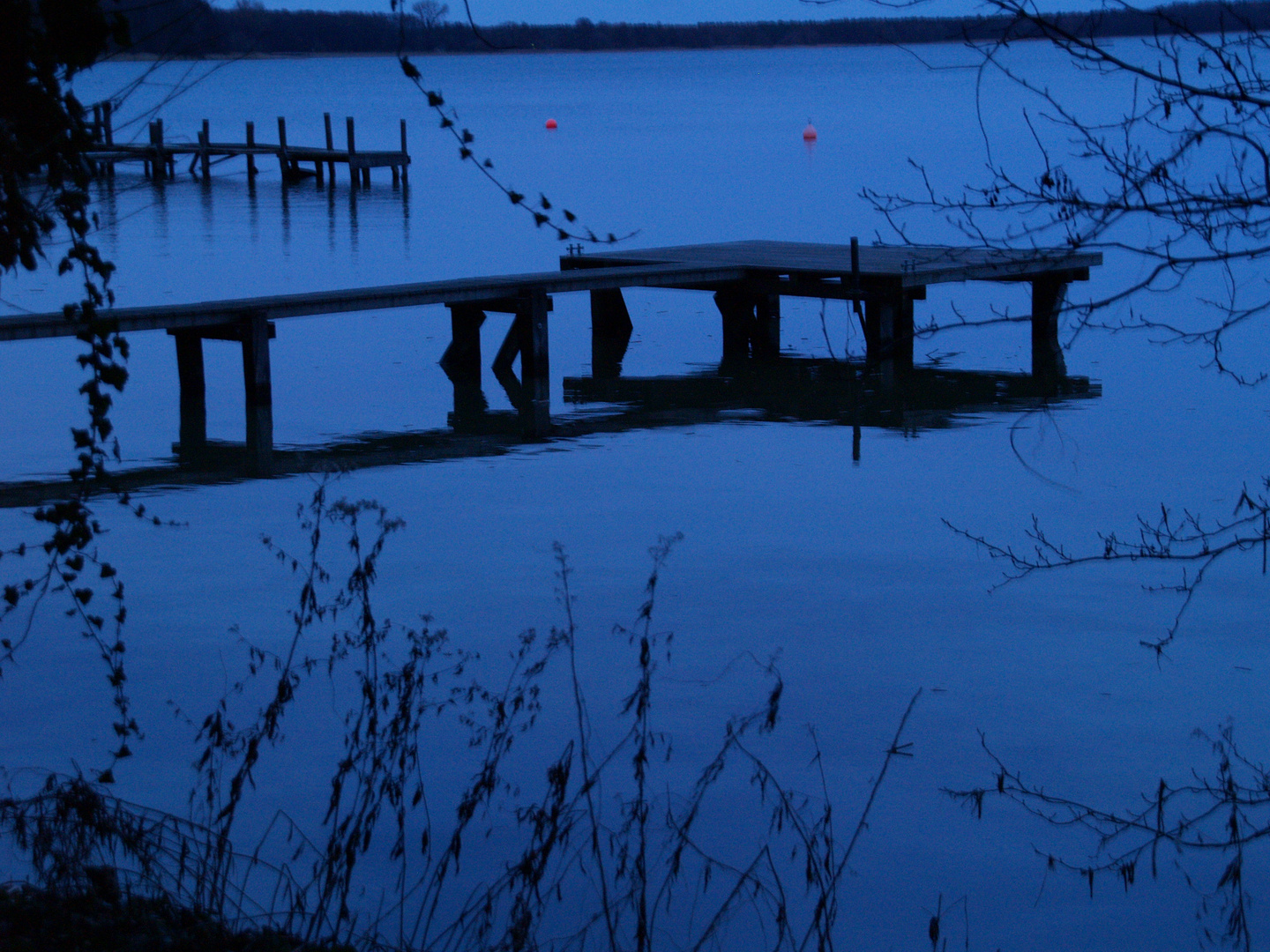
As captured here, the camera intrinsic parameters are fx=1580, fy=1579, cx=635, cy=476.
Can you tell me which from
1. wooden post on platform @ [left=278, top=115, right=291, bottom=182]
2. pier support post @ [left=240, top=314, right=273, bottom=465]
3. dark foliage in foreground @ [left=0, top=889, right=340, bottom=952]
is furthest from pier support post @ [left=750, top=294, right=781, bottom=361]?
wooden post on platform @ [left=278, top=115, right=291, bottom=182]

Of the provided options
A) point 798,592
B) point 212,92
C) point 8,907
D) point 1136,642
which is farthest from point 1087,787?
point 212,92

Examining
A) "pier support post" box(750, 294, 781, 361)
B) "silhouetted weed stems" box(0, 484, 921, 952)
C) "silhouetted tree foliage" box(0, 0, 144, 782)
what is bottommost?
"silhouetted weed stems" box(0, 484, 921, 952)

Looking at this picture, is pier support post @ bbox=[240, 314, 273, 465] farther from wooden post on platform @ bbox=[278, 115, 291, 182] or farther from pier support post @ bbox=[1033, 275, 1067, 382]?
wooden post on platform @ bbox=[278, 115, 291, 182]

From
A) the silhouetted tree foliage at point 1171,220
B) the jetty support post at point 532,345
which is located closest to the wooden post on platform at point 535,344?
the jetty support post at point 532,345

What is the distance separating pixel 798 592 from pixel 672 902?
3404mm

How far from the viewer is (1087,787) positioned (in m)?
5.90

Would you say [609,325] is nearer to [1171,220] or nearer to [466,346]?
[466,346]

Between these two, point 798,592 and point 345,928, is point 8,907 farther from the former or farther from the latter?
point 798,592

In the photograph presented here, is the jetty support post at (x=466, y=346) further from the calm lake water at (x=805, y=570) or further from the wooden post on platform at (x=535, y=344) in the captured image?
the wooden post on platform at (x=535, y=344)

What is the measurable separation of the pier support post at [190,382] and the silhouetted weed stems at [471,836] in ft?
21.2

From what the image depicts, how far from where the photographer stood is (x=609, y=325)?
1686cm

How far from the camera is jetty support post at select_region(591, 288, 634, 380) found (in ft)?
54.3

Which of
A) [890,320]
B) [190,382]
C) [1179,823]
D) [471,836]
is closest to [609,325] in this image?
[890,320]

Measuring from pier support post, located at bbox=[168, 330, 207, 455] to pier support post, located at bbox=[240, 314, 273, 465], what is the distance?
0.53 meters
